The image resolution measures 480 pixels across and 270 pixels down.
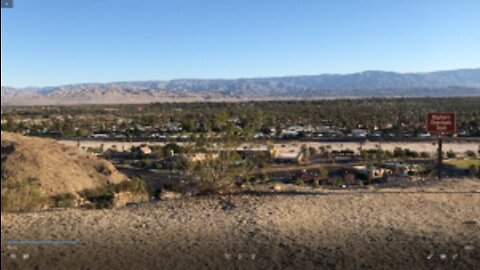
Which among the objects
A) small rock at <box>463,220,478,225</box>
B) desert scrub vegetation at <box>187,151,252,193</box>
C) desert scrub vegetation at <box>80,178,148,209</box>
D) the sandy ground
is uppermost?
desert scrub vegetation at <box>187,151,252,193</box>

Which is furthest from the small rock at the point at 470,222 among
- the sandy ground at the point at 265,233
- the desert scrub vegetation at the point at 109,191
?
the desert scrub vegetation at the point at 109,191

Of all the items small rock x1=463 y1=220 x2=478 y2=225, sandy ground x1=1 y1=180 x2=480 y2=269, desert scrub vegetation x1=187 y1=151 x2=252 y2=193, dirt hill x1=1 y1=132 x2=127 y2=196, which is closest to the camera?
sandy ground x1=1 y1=180 x2=480 y2=269

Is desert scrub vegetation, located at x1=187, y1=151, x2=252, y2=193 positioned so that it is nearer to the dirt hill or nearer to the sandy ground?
the sandy ground

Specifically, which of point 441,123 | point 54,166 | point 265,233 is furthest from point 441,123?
point 54,166

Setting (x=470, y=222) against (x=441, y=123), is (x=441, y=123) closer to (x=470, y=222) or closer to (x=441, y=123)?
(x=441, y=123)

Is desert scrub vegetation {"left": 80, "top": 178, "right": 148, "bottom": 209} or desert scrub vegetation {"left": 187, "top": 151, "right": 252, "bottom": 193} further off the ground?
desert scrub vegetation {"left": 187, "top": 151, "right": 252, "bottom": 193}

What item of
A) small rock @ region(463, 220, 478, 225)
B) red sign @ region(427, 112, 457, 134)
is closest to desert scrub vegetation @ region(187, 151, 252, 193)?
red sign @ region(427, 112, 457, 134)
